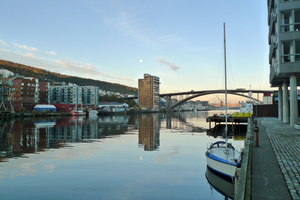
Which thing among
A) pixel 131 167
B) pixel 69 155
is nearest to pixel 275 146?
pixel 131 167

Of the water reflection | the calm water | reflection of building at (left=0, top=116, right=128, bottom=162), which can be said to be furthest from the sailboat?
reflection of building at (left=0, top=116, right=128, bottom=162)

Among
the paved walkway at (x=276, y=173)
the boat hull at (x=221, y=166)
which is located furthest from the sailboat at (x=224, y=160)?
the paved walkway at (x=276, y=173)

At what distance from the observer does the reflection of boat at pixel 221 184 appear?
13486 millimetres

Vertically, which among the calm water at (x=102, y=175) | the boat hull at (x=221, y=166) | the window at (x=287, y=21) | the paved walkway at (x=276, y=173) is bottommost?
the calm water at (x=102, y=175)

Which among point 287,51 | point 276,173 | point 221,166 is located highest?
point 287,51

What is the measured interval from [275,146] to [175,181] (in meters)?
6.74

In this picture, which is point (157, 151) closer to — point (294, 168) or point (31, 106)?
point (294, 168)

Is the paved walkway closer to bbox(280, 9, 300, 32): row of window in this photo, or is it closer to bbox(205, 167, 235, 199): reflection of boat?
bbox(205, 167, 235, 199): reflection of boat

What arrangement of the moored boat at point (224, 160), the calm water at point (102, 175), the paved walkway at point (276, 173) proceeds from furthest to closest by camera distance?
1. the moored boat at point (224, 160)
2. the calm water at point (102, 175)
3. the paved walkway at point (276, 173)

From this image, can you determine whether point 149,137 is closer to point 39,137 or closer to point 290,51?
point 39,137

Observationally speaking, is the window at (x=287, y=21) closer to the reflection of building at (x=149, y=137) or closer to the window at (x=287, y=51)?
the window at (x=287, y=51)

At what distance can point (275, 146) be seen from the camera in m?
15.7

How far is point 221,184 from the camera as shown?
14562mm

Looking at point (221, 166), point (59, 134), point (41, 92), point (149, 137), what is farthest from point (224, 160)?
point (41, 92)
